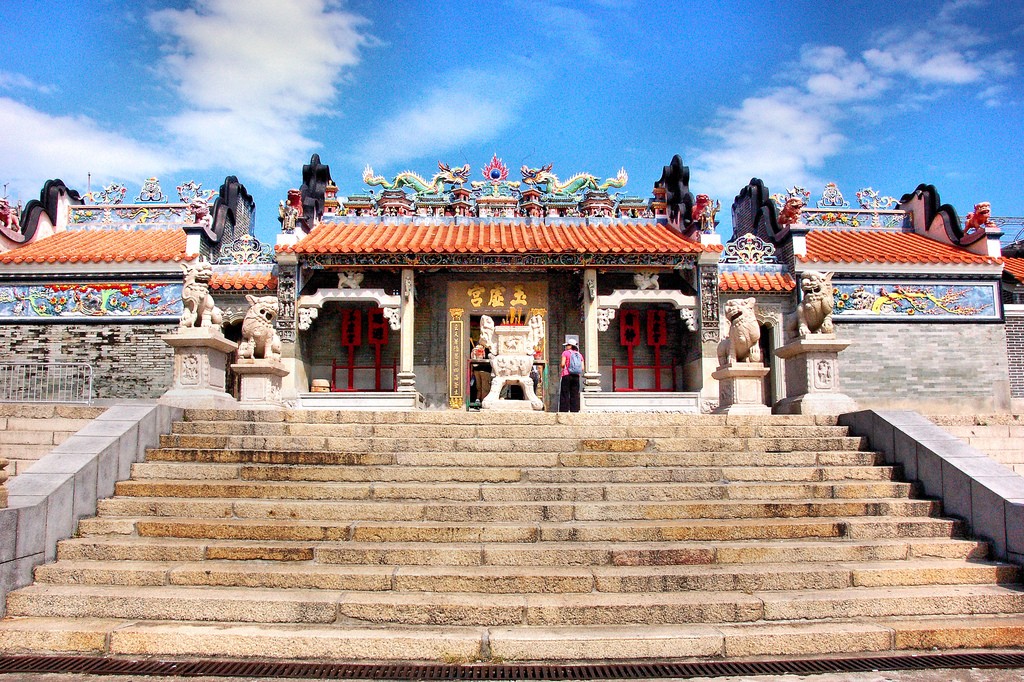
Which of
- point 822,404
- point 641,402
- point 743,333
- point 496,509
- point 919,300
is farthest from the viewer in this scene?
point 919,300

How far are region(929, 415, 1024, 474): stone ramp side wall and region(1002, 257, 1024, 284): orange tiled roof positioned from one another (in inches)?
372

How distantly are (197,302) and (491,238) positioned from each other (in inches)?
279

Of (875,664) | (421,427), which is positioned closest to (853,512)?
(875,664)

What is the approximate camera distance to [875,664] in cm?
438

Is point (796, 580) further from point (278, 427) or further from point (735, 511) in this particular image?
point (278, 427)

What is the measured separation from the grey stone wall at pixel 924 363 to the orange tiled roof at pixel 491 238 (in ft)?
12.3

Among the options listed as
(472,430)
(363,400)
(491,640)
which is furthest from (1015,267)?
(491,640)

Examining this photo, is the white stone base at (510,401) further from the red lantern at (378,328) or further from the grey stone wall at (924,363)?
the grey stone wall at (924,363)

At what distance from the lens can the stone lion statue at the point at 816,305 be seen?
920 centimetres

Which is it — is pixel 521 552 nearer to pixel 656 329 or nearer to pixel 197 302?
pixel 197 302

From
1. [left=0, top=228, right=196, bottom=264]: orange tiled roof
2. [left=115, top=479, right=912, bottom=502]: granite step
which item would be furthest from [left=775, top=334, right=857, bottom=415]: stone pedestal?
[left=0, top=228, right=196, bottom=264]: orange tiled roof

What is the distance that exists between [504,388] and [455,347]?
3.92m

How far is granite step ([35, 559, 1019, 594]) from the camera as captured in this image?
16.6 ft

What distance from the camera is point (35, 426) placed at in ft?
25.9
